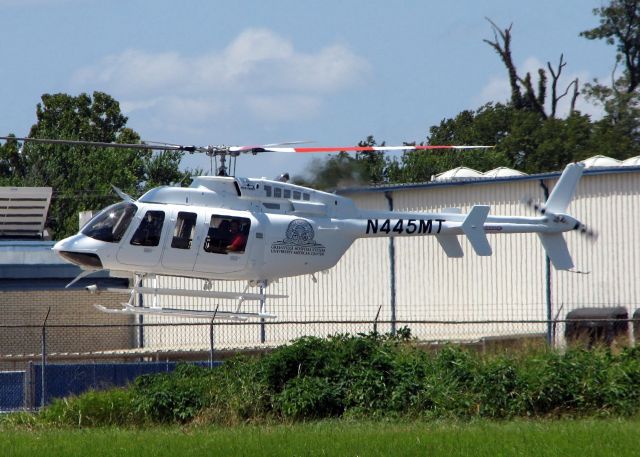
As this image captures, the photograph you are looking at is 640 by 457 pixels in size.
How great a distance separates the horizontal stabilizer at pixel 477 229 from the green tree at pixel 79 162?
35828mm

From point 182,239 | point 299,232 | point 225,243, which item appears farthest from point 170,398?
point 299,232

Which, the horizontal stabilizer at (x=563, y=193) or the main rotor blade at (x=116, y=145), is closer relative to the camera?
the main rotor blade at (x=116, y=145)

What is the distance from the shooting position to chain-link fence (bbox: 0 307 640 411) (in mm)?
23125

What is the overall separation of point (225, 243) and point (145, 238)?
1.65 metres

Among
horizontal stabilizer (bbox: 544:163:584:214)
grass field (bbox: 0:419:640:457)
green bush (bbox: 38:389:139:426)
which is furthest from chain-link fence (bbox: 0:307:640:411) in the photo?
grass field (bbox: 0:419:640:457)

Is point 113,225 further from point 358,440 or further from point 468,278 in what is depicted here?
point 468,278

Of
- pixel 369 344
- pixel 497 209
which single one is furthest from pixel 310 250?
pixel 497 209

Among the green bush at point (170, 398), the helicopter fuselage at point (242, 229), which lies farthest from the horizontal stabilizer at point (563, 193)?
the green bush at point (170, 398)

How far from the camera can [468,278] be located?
114 ft

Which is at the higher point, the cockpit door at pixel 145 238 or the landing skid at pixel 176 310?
the cockpit door at pixel 145 238

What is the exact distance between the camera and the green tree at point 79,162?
62219 mm

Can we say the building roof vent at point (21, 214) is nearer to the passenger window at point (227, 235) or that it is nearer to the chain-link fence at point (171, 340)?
the chain-link fence at point (171, 340)

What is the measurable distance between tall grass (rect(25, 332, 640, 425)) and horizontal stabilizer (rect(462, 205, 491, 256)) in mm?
5711

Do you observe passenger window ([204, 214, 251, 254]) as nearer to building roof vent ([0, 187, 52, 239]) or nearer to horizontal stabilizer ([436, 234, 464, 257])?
horizontal stabilizer ([436, 234, 464, 257])
